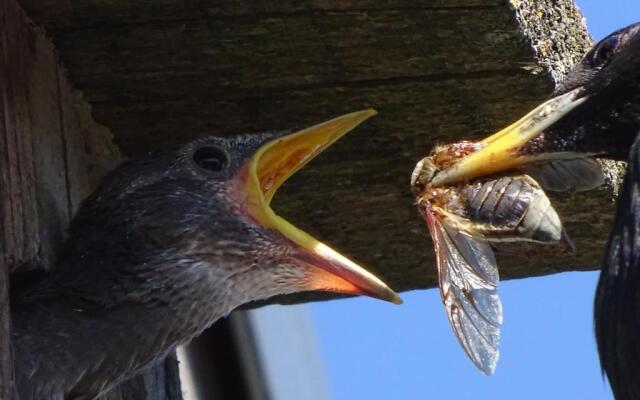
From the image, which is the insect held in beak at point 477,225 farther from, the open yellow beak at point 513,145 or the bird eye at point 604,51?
the bird eye at point 604,51

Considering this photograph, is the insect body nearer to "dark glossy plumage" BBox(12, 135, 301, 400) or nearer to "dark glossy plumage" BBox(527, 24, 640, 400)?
"dark glossy plumage" BBox(527, 24, 640, 400)

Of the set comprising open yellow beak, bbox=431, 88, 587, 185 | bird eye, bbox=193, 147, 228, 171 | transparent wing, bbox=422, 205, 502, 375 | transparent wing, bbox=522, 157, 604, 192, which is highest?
bird eye, bbox=193, 147, 228, 171

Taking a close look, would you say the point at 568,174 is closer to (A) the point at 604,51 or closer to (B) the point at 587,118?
(B) the point at 587,118

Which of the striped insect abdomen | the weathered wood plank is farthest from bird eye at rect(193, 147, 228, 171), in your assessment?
the striped insect abdomen

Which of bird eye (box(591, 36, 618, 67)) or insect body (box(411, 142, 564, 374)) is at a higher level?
bird eye (box(591, 36, 618, 67))

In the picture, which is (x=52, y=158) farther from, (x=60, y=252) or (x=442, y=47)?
(x=442, y=47)

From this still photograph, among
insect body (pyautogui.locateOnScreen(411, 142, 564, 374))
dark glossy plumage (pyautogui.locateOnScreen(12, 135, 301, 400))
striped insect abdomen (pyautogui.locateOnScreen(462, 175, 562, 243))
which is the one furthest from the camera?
striped insect abdomen (pyautogui.locateOnScreen(462, 175, 562, 243))

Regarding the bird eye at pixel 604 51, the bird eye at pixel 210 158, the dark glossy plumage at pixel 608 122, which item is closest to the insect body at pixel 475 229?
the dark glossy plumage at pixel 608 122

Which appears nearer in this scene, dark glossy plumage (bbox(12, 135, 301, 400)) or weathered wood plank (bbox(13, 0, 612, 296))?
dark glossy plumage (bbox(12, 135, 301, 400))
